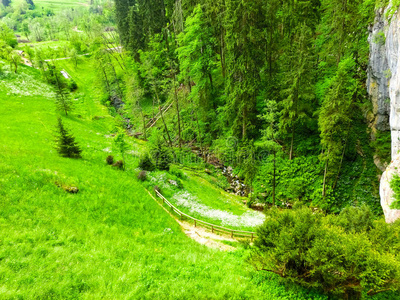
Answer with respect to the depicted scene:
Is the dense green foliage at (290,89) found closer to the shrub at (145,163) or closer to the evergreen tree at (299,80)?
the evergreen tree at (299,80)

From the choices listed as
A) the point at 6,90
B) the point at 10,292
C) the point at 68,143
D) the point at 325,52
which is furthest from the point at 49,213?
the point at 6,90

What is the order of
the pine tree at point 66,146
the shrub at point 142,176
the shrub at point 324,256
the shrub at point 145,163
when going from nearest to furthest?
the shrub at point 324,256, the shrub at point 142,176, the pine tree at point 66,146, the shrub at point 145,163

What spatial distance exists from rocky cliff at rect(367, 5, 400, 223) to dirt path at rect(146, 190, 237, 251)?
489 inches

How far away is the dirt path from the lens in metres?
17.2

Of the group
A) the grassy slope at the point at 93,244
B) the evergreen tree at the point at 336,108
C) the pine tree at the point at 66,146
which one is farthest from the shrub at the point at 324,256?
the pine tree at the point at 66,146

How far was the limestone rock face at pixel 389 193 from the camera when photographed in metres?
16.4

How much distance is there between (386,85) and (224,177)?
21926 mm

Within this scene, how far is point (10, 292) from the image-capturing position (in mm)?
8906

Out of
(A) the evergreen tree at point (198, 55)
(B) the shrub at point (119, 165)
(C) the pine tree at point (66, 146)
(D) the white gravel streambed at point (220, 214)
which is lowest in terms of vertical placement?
(D) the white gravel streambed at point (220, 214)

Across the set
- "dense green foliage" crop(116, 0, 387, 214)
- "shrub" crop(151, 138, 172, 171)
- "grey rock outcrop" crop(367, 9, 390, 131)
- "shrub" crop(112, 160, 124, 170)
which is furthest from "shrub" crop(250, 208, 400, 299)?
"shrub" crop(112, 160, 124, 170)

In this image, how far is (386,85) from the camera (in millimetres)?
23094

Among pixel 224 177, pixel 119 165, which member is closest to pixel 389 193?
pixel 224 177

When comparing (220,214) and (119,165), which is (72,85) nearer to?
(119,165)

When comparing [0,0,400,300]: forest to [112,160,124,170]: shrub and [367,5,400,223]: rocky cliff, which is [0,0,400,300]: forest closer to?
[112,160,124,170]: shrub
